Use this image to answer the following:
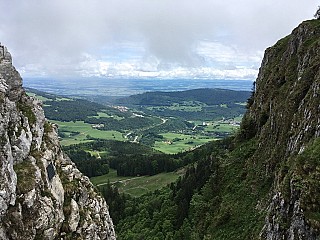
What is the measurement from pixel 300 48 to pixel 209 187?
29.3 m

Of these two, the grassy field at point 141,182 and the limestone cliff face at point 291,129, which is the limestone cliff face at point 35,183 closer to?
the limestone cliff face at point 291,129

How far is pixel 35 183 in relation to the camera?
38.6m

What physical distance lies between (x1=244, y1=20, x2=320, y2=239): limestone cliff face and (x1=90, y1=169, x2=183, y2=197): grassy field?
79576 millimetres

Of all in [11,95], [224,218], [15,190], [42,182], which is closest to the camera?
[15,190]

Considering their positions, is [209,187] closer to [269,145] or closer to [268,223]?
[269,145]

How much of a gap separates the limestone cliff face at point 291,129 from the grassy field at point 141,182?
79.6 m

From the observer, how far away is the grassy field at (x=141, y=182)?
146 metres

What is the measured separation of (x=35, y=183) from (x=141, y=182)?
123794 millimetres

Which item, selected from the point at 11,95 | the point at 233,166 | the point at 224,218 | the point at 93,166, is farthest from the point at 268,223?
the point at 93,166

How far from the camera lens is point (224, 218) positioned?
4938 centimetres

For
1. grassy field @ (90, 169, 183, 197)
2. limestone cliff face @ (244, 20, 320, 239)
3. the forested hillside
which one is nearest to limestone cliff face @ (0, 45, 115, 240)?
the forested hillside

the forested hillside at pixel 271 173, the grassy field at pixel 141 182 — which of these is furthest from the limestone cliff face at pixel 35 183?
the grassy field at pixel 141 182

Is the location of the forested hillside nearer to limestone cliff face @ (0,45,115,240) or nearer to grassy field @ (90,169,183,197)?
limestone cliff face @ (0,45,115,240)

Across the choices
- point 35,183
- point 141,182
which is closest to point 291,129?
point 35,183
